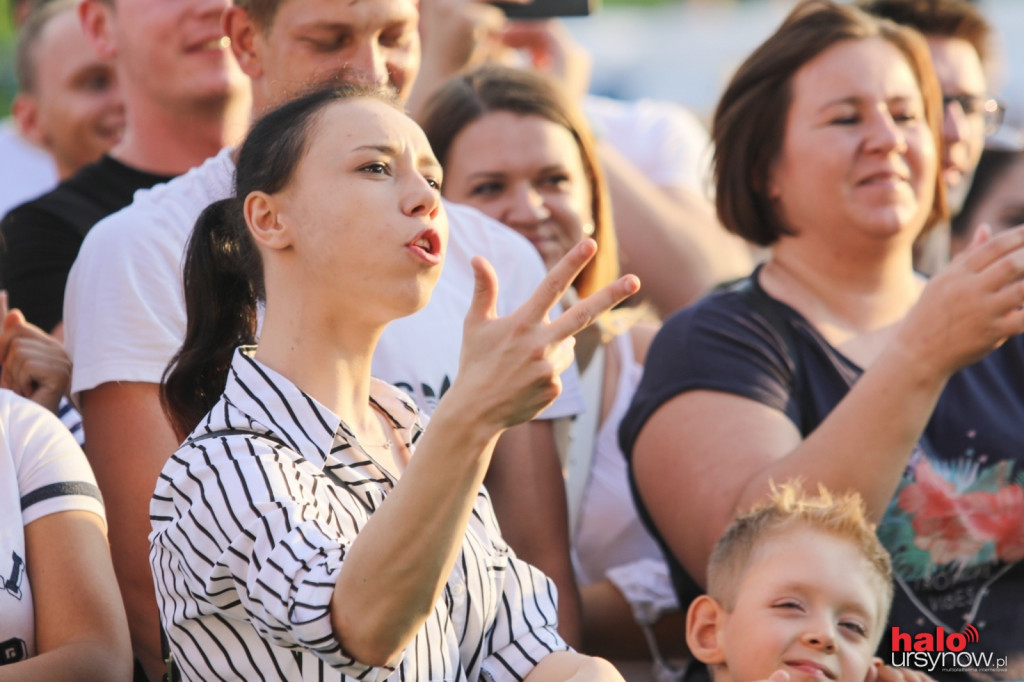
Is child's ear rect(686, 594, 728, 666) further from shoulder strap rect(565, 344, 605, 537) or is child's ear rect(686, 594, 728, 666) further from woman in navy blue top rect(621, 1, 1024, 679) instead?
shoulder strap rect(565, 344, 605, 537)

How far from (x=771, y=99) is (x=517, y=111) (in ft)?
2.03

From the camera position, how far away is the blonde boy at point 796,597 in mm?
1888

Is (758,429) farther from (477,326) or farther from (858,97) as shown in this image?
(477,326)

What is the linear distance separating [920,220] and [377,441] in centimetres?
148

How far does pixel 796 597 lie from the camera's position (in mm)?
1935

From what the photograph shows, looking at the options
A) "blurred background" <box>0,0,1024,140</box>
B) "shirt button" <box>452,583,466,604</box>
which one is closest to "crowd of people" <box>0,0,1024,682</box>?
"shirt button" <box>452,583,466,604</box>

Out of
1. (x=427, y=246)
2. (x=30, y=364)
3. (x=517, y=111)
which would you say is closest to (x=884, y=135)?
(x=517, y=111)

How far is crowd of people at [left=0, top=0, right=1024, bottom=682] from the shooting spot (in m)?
1.47

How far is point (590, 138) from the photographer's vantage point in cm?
311

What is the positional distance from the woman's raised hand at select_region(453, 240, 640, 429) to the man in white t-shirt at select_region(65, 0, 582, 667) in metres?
0.75

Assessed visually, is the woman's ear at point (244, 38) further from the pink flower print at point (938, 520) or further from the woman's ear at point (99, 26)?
the pink flower print at point (938, 520)

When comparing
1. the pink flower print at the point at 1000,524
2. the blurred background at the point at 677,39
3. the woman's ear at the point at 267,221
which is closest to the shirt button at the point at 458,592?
the woman's ear at the point at 267,221

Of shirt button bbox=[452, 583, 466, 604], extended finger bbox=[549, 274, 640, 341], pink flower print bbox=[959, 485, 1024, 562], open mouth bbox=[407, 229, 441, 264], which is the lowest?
pink flower print bbox=[959, 485, 1024, 562]

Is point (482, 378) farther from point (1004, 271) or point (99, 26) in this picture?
point (99, 26)
